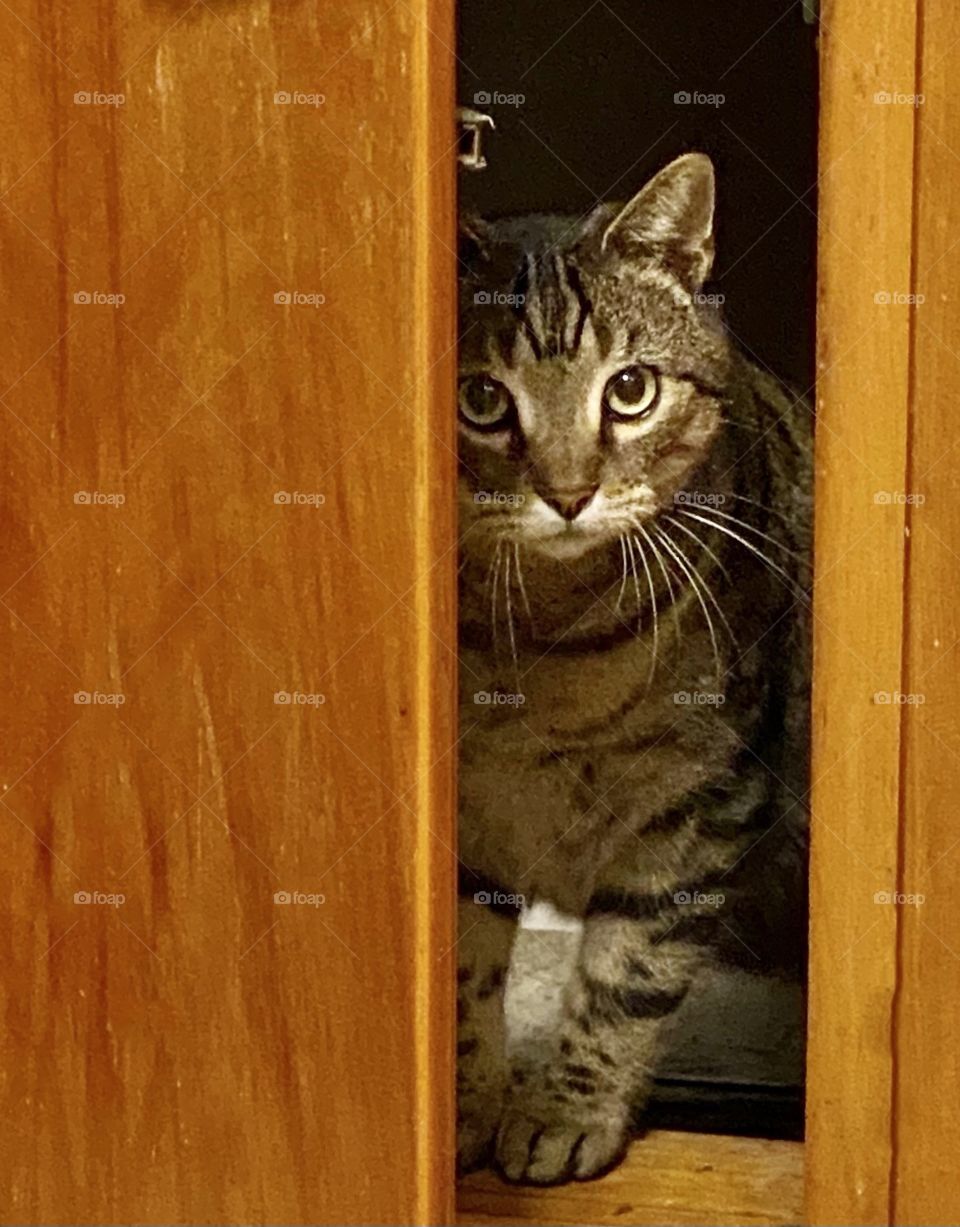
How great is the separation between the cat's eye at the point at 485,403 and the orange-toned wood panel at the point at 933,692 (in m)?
0.29

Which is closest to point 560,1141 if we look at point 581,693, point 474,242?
point 581,693

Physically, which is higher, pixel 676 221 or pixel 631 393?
pixel 676 221

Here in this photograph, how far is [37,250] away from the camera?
0.82 meters

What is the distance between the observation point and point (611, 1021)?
1046 mm

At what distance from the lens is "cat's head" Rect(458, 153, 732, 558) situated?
978 mm

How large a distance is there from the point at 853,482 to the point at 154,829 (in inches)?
17.9

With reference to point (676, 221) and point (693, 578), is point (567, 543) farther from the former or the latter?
point (676, 221)

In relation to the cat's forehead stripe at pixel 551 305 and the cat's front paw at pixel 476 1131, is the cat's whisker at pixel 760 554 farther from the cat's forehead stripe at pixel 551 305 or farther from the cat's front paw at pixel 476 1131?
the cat's front paw at pixel 476 1131

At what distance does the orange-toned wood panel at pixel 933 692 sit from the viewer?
0.78 meters

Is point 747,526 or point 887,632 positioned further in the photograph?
point 747,526

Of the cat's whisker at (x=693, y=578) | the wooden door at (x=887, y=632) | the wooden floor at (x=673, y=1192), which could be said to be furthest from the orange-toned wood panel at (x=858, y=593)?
the cat's whisker at (x=693, y=578)

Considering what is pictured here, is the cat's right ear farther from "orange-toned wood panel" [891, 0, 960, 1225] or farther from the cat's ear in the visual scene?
"orange-toned wood panel" [891, 0, 960, 1225]

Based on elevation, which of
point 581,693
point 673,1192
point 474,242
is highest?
point 474,242

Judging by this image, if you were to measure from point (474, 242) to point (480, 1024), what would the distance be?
0.56 meters
